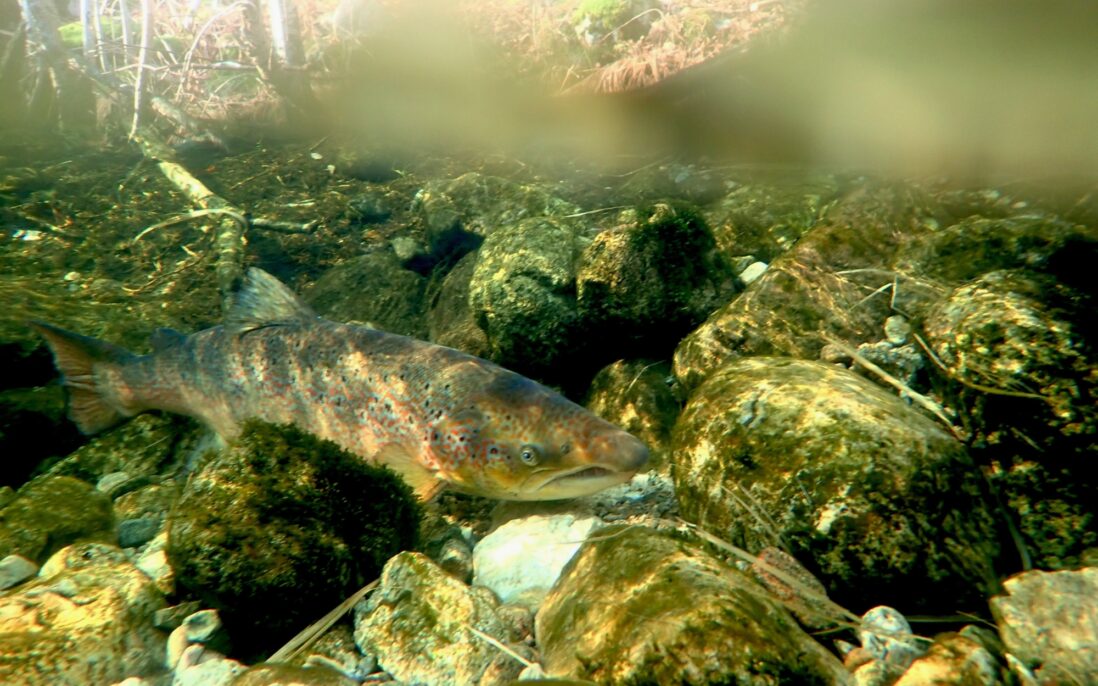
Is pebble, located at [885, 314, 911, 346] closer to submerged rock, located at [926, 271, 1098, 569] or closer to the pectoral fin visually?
submerged rock, located at [926, 271, 1098, 569]

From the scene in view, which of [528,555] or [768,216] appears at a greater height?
[768,216]

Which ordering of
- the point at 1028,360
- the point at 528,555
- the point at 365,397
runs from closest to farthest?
the point at 1028,360 → the point at 528,555 → the point at 365,397

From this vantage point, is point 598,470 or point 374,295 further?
point 374,295

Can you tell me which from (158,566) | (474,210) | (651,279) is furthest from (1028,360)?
(474,210)

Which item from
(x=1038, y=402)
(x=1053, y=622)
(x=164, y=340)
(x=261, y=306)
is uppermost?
(x=261, y=306)

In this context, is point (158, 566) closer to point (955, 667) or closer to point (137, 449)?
point (137, 449)

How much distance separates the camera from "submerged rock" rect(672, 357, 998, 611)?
6.53ft

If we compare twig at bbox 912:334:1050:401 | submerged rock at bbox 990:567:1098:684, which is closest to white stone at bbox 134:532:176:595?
submerged rock at bbox 990:567:1098:684

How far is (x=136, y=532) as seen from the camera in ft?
11.8

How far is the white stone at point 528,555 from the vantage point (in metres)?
2.61

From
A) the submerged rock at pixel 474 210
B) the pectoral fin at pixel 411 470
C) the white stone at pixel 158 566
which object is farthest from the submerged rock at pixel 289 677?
the submerged rock at pixel 474 210

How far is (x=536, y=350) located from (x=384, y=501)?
1.99 meters

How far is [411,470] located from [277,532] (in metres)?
0.96

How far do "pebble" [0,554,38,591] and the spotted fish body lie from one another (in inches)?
54.0
